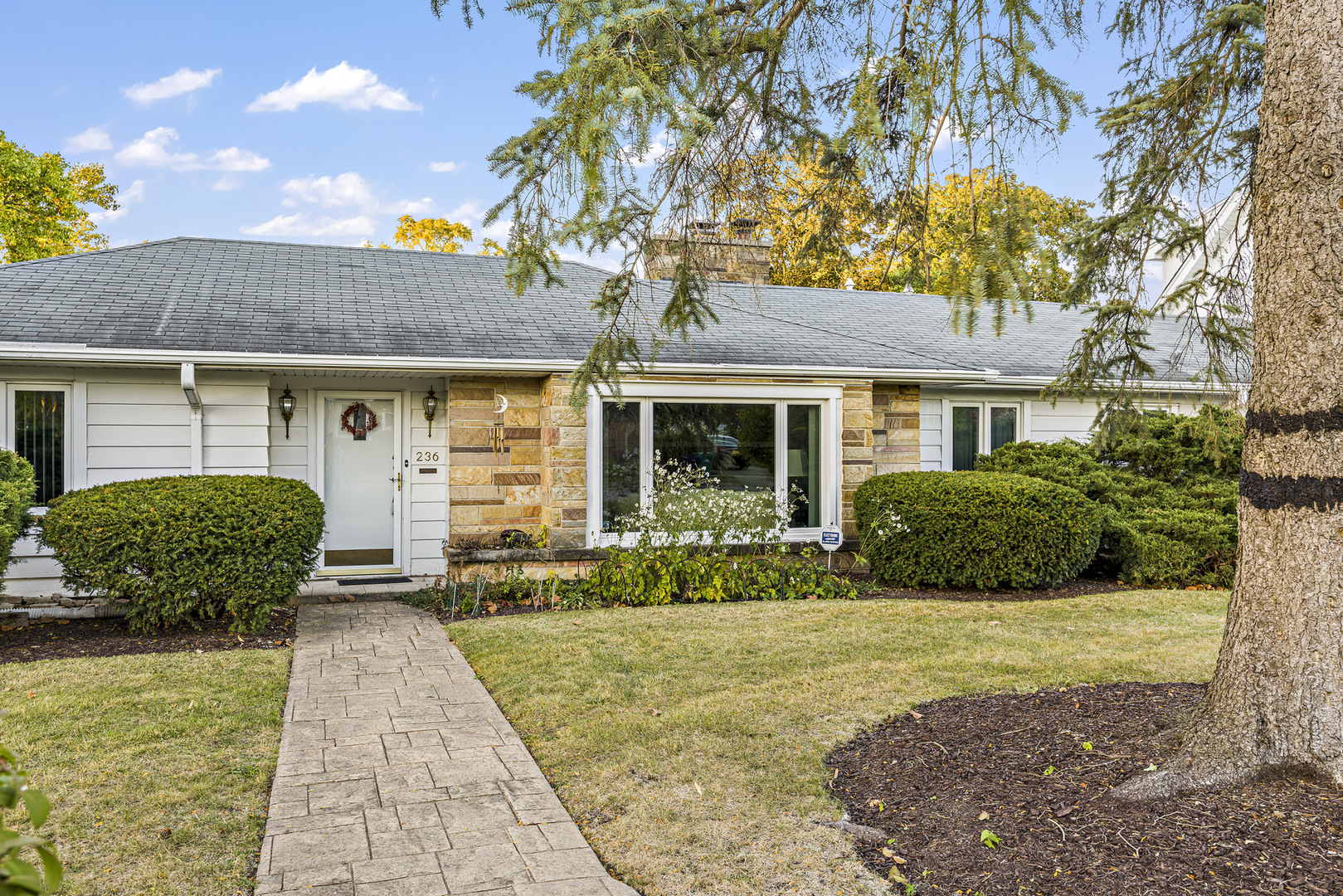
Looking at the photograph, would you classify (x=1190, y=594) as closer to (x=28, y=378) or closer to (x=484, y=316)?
(x=484, y=316)

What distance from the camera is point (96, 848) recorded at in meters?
2.96

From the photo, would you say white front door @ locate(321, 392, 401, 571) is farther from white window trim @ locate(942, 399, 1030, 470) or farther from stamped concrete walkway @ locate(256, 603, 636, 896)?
white window trim @ locate(942, 399, 1030, 470)

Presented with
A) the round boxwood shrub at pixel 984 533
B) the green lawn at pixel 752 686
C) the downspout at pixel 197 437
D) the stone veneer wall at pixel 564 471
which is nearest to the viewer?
the green lawn at pixel 752 686

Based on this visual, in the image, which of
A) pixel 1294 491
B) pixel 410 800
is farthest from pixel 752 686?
pixel 1294 491

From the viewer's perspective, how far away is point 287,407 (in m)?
8.86

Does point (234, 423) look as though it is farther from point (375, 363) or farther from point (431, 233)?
point (431, 233)

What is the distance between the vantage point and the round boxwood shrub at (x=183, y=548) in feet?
19.5

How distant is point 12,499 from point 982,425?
32.8ft

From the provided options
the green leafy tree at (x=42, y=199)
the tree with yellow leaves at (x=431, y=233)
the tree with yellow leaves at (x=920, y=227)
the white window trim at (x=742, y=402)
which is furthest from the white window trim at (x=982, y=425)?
the tree with yellow leaves at (x=431, y=233)

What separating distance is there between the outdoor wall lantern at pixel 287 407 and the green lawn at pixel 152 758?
3727 millimetres

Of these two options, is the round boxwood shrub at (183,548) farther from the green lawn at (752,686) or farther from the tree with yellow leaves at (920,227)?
the tree with yellow leaves at (920,227)

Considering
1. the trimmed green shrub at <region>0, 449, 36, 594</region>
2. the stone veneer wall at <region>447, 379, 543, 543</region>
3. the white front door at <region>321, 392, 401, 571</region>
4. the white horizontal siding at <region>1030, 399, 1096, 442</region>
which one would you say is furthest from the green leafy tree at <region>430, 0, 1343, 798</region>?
the white horizontal siding at <region>1030, 399, 1096, 442</region>

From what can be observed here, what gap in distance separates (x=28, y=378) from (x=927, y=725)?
26.4 feet

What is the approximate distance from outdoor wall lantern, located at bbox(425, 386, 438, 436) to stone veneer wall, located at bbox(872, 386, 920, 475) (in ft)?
16.6
